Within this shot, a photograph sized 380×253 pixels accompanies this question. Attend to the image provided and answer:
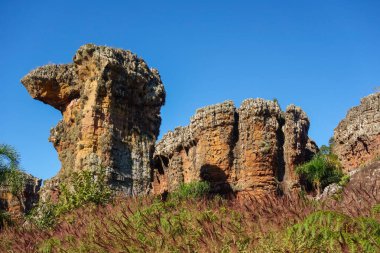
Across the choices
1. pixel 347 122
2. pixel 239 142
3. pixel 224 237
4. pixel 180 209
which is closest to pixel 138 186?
pixel 239 142

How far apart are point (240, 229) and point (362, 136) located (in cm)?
2263

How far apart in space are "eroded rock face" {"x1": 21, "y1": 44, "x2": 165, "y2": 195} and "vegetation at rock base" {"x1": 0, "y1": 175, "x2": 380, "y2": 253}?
16.9 meters

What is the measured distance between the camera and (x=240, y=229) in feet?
23.4

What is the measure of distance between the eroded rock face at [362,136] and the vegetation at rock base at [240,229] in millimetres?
19736

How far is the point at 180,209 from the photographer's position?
9.66 metres

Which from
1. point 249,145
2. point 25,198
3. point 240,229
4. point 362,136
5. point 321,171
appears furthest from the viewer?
point 25,198

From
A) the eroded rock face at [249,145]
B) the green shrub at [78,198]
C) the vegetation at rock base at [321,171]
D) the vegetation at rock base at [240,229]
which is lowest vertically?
the vegetation at rock base at [240,229]

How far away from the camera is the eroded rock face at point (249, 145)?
92.5 ft

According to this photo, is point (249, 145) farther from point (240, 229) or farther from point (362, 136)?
point (240, 229)

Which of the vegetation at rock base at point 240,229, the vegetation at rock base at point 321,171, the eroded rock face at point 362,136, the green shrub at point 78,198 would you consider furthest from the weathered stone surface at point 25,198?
the vegetation at rock base at point 240,229

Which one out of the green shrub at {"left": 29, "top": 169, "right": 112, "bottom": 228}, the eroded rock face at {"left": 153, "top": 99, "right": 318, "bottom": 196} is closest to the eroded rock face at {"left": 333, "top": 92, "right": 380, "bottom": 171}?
the eroded rock face at {"left": 153, "top": 99, "right": 318, "bottom": 196}

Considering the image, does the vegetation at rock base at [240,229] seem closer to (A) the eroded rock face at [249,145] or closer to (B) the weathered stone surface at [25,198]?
(A) the eroded rock face at [249,145]

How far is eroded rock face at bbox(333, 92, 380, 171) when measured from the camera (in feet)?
88.7

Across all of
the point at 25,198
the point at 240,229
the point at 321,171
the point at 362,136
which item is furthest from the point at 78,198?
the point at 25,198
